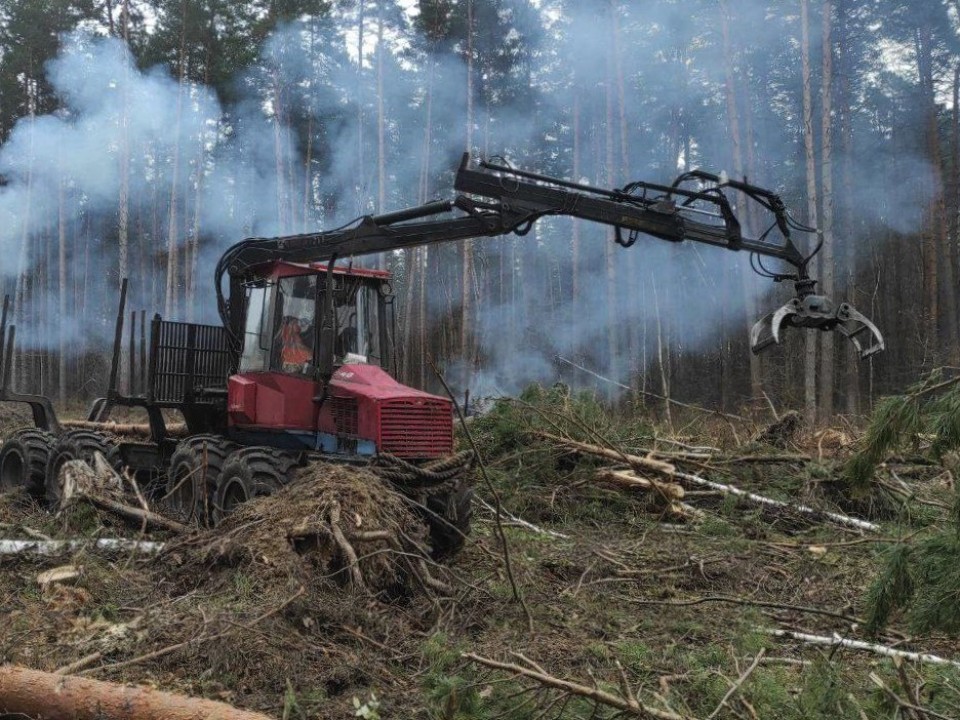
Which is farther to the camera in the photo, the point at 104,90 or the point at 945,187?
the point at 104,90

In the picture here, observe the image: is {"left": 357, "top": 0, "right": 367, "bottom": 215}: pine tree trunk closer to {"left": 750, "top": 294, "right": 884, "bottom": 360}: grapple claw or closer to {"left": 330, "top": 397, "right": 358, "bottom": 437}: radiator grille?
{"left": 330, "top": 397, "right": 358, "bottom": 437}: radiator grille

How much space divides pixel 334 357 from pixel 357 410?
2.43ft

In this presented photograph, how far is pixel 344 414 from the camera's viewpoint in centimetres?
855

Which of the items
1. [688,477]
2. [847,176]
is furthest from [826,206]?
[688,477]

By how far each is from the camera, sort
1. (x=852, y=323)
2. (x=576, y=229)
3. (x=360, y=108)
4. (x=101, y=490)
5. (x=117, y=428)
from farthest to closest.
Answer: (x=360, y=108)
(x=576, y=229)
(x=117, y=428)
(x=101, y=490)
(x=852, y=323)

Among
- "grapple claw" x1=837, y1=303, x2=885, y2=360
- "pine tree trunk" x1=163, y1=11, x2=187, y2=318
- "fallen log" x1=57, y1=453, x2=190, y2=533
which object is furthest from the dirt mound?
"pine tree trunk" x1=163, y1=11, x2=187, y2=318

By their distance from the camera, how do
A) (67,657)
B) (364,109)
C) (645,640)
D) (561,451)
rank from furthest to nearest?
(364,109), (561,451), (645,640), (67,657)

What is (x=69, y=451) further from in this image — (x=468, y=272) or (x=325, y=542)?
(x=468, y=272)

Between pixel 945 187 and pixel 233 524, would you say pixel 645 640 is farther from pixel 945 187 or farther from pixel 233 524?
pixel 945 187

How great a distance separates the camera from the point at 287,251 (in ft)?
30.9

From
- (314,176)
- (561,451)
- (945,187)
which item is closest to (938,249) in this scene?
(945,187)

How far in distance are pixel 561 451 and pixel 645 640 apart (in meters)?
5.06

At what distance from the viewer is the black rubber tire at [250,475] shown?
7.88m

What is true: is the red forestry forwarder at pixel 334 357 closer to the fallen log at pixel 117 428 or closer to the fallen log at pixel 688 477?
the fallen log at pixel 117 428
